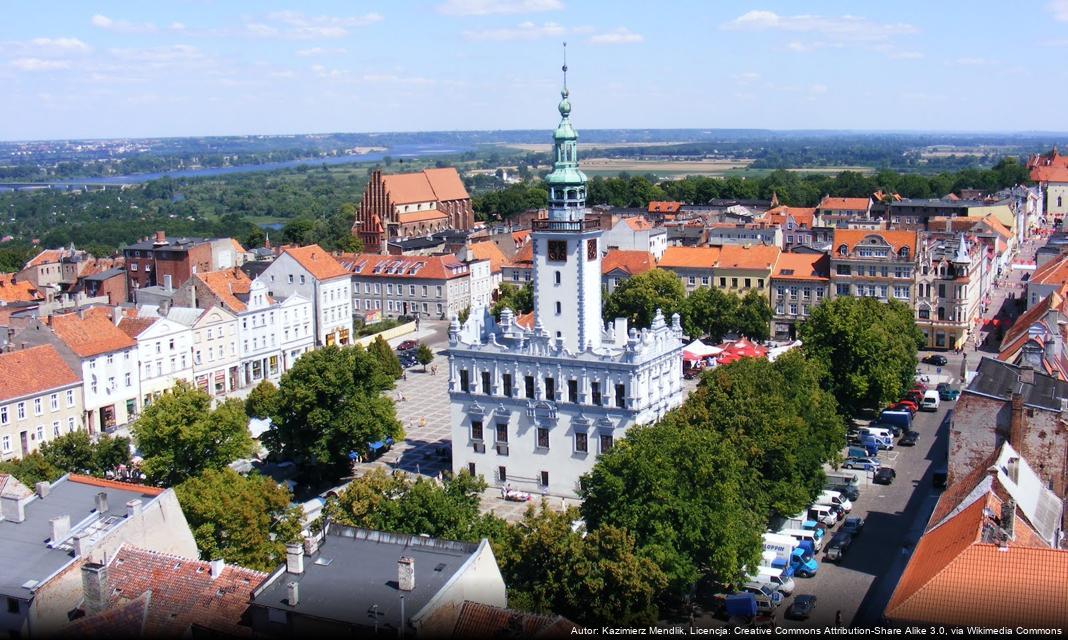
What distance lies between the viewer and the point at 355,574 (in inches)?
1369

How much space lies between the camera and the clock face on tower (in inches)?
2453

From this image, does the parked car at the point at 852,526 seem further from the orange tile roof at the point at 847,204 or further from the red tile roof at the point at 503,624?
the orange tile roof at the point at 847,204

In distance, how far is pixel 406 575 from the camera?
33.4m

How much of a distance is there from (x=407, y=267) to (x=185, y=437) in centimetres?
6779

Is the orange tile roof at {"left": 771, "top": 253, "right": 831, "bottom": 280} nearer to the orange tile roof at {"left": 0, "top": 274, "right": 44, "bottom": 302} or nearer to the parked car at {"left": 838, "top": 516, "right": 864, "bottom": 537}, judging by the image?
the parked car at {"left": 838, "top": 516, "right": 864, "bottom": 537}

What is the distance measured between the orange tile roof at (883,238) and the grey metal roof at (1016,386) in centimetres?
5231

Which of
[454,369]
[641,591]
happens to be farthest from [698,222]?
[641,591]

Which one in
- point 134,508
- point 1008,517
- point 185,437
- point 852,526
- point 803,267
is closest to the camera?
point 1008,517

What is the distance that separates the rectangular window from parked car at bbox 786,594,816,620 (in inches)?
773

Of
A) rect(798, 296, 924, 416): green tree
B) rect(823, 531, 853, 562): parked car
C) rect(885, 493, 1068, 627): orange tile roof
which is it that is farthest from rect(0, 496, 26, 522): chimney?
rect(798, 296, 924, 416): green tree

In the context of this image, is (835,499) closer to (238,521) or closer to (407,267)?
(238,521)

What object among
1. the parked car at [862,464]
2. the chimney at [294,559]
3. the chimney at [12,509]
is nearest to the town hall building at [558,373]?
the parked car at [862,464]

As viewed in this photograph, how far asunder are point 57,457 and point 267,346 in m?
39.0

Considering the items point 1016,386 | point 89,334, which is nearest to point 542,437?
point 1016,386
